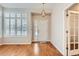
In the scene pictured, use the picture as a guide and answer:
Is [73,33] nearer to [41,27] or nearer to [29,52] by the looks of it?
[29,52]

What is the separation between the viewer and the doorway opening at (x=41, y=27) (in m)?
8.77

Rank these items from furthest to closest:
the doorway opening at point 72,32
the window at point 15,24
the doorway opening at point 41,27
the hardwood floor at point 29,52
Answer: the doorway opening at point 41,27, the window at point 15,24, the hardwood floor at point 29,52, the doorway opening at point 72,32

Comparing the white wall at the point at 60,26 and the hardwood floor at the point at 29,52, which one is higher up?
the white wall at the point at 60,26

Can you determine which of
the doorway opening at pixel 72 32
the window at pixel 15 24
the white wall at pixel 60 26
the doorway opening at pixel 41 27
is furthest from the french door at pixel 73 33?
the doorway opening at pixel 41 27

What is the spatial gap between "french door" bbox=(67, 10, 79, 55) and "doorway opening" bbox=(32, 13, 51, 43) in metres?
4.05

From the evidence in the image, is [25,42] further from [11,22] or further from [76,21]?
[76,21]

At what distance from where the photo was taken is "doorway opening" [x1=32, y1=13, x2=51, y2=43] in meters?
8.77

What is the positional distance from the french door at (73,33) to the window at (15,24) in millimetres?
3625

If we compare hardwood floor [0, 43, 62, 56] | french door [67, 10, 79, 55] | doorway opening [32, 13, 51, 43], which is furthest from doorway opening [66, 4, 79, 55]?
doorway opening [32, 13, 51, 43]

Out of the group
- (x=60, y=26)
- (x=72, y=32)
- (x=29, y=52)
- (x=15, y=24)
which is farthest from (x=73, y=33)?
(x=15, y=24)

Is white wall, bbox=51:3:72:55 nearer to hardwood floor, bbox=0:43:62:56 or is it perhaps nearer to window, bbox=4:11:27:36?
hardwood floor, bbox=0:43:62:56

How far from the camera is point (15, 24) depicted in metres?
7.67

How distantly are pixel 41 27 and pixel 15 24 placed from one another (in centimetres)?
198

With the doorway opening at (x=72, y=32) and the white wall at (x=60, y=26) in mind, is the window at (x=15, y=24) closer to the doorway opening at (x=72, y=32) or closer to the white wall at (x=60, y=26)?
the white wall at (x=60, y=26)
